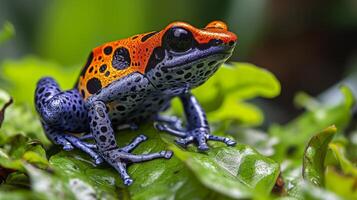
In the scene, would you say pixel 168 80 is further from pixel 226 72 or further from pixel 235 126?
pixel 235 126

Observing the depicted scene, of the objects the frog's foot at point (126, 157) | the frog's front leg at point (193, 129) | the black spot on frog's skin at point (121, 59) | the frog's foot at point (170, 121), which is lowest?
the frog's foot at point (170, 121)

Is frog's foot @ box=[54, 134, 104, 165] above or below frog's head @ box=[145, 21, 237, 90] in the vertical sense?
below

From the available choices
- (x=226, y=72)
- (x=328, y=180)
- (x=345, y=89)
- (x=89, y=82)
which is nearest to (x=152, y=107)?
(x=89, y=82)

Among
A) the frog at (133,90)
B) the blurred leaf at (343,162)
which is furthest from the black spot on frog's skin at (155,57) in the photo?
the blurred leaf at (343,162)

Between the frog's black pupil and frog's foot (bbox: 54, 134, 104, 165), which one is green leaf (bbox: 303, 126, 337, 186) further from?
frog's foot (bbox: 54, 134, 104, 165)

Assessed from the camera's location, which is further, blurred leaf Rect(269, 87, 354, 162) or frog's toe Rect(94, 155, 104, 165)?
blurred leaf Rect(269, 87, 354, 162)

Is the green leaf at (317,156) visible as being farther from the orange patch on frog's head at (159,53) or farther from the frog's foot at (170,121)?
the frog's foot at (170,121)

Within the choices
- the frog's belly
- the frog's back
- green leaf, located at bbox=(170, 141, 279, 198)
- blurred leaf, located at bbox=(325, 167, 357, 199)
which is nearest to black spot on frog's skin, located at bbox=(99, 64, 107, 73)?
the frog's back

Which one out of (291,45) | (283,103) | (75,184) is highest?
(75,184)
